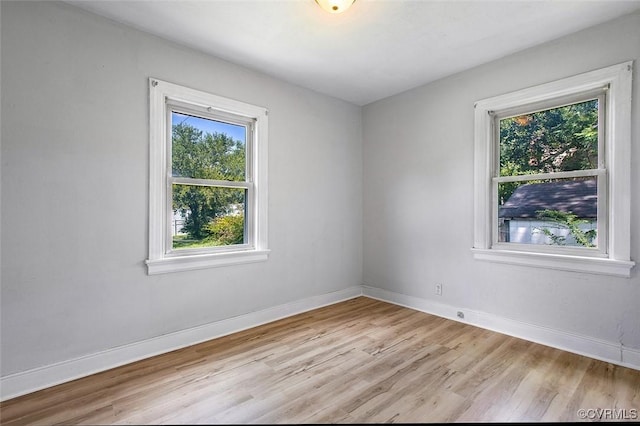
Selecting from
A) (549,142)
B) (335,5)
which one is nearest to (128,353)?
(335,5)

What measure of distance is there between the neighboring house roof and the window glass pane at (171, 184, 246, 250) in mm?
2780

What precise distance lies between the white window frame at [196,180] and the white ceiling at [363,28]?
48 cm

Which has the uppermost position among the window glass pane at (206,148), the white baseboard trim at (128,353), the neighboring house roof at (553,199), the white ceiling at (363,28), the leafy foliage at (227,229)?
the white ceiling at (363,28)

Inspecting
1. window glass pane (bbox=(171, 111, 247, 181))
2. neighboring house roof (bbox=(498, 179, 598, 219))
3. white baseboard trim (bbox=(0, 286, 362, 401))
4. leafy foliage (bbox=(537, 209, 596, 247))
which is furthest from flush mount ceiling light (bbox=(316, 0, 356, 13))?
white baseboard trim (bbox=(0, 286, 362, 401))

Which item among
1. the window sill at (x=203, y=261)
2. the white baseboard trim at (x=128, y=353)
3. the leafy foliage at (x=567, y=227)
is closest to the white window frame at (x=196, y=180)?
the window sill at (x=203, y=261)

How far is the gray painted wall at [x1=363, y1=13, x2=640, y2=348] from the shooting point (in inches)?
95.7

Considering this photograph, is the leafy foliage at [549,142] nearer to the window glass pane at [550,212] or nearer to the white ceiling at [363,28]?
the window glass pane at [550,212]

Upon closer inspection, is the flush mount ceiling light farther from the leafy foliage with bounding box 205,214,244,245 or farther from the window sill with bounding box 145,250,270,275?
the window sill with bounding box 145,250,270,275

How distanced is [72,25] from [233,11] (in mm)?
1191

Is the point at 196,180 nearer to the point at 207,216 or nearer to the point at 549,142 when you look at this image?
the point at 207,216

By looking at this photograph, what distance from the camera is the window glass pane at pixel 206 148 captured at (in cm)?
282

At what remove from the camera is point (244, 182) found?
325cm

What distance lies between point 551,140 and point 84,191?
13.2 ft

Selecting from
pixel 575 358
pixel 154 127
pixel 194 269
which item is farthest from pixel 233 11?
pixel 575 358
